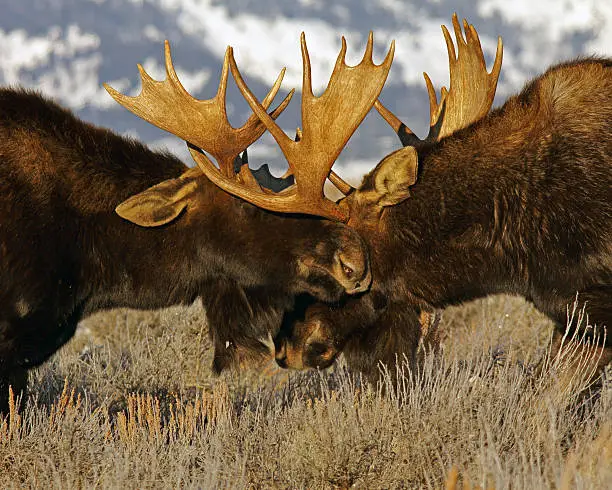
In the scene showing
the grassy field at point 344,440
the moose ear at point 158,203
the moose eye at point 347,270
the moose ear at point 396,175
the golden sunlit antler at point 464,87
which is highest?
the golden sunlit antler at point 464,87

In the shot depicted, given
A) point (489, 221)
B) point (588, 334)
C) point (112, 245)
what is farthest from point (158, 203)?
point (588, 334)

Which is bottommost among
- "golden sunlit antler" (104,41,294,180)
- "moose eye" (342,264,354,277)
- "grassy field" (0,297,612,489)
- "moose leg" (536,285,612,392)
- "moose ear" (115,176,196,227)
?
"grassy field" (0,297,612,489)

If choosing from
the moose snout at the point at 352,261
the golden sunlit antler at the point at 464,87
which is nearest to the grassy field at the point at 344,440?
the moose snout at the point at 352,261

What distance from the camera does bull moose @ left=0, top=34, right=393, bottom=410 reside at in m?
4.54

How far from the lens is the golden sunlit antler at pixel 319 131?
459 centimetres

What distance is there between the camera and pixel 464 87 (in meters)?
5.88

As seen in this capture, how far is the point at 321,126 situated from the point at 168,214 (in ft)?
3.25

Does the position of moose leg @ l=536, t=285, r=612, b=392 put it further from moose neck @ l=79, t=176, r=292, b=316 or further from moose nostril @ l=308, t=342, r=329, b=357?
moose neck @ l=79, t=176, r=292, b=316

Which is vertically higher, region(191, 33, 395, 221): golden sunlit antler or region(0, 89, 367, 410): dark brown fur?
region(191, 33, 395, 221): golden sunlit antler

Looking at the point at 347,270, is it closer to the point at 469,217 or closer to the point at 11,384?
the point at 469,217

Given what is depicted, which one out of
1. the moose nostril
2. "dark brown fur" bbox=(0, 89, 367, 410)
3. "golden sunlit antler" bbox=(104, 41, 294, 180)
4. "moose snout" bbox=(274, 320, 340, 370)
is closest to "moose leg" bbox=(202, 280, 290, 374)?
"dark brown fur" bbox=(0, 89, 367, 410)

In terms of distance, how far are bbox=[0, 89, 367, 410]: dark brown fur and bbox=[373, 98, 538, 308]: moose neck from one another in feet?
1.15

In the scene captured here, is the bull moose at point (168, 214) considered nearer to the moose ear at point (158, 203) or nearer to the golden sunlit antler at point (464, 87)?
the moose ear at point (158, 203)

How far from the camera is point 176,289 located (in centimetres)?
508
